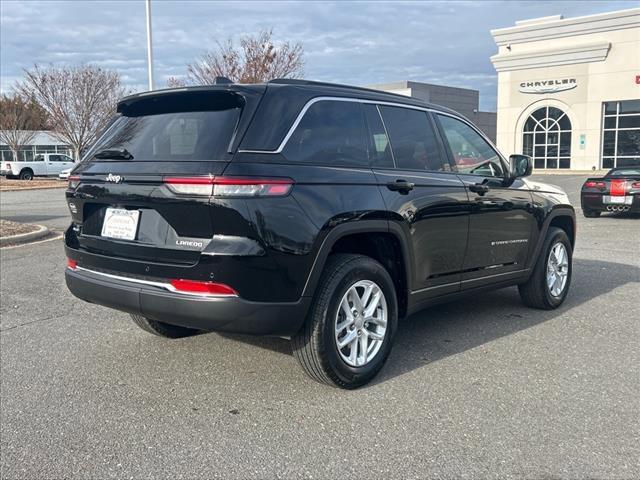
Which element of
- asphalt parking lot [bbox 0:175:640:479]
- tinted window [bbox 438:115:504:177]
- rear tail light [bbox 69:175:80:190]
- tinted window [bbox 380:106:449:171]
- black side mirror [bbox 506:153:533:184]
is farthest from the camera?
black side mirror [bbox 506:153:533:184]

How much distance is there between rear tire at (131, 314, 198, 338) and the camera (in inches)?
196

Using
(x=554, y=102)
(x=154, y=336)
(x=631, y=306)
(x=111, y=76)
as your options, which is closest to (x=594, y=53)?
(x=554, y=102)

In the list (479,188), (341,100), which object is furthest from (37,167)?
(341,100)

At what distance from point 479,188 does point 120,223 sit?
2.83 m

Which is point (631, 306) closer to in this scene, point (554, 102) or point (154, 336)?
point (154, 336)

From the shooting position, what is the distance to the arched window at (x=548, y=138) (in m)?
42.8

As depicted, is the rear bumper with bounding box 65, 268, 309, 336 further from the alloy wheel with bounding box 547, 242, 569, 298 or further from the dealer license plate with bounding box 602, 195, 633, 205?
the dealer license plate with bounding box 602, 195, 633, 205

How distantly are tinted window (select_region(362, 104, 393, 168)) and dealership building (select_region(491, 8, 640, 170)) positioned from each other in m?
39.1

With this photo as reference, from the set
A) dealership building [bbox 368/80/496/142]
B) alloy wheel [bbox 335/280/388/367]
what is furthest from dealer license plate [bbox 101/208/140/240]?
dealership building [bbox 368/80/496/142]

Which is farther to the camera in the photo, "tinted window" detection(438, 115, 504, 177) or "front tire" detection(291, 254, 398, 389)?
"tinted window" detection(438, 115, 504, 177)

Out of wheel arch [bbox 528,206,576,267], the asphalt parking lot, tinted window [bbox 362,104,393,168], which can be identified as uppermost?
tinted window [bbox 362,104,393,168]

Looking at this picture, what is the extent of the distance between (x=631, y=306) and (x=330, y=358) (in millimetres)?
3845

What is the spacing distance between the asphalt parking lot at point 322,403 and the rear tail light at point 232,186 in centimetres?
132

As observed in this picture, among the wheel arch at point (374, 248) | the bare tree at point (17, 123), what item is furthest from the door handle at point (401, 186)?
the bare tree at point (17, 123)
